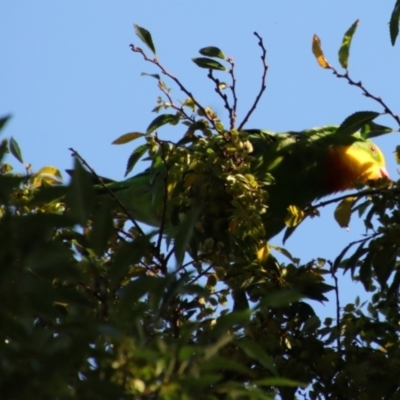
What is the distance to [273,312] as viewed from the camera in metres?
2.37

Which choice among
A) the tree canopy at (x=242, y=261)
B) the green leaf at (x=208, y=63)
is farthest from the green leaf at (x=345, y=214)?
the green leaf at (x=208, y=63)

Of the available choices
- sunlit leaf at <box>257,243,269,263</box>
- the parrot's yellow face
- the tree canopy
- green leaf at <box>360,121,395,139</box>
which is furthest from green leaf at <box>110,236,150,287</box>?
the parrot's yellow face

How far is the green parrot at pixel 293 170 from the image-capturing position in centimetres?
362

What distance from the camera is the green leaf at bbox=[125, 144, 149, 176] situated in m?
2.64

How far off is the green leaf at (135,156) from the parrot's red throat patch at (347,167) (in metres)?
1.44

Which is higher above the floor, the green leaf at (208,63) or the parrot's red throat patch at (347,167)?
the parrot's red throat patch at (347,167)

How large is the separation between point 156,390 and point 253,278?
4.53 feet

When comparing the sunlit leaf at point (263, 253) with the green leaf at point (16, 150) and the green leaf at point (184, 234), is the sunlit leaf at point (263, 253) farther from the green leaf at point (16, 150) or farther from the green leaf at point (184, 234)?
the green leaf at point (184, 234)

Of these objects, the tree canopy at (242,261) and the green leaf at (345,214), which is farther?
the green leaf at (345,214)

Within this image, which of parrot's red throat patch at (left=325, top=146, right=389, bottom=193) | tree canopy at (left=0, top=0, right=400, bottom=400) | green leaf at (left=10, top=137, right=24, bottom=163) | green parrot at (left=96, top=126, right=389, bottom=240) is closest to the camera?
tree canopy at (left=0, top=0, right=400, bottom=400)

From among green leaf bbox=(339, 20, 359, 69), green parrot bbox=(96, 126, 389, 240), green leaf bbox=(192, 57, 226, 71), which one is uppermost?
green parrot bbox=(96, 126, 389, 240)

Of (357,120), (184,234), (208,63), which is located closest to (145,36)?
(208,63)

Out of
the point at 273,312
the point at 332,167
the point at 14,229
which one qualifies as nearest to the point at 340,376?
the point at 273,312

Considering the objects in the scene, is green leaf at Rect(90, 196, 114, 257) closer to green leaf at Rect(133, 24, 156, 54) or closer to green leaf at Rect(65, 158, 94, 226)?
green leaf at Rect(65, 158, 94, 226)
